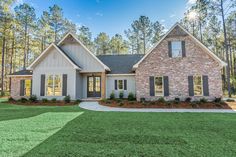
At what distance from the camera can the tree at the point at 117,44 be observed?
33.0m

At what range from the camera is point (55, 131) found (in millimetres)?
5145

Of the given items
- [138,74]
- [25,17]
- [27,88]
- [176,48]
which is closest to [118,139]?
[138,74]

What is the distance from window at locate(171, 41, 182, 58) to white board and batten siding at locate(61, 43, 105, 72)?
6.45 meters

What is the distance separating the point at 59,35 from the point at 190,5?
2310cm

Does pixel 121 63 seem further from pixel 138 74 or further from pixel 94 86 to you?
pixel 138 74

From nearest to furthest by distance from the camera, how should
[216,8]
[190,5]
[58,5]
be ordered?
[216,8] < [190,5] < [58,5]

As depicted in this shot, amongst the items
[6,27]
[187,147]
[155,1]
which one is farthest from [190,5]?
[6,27]

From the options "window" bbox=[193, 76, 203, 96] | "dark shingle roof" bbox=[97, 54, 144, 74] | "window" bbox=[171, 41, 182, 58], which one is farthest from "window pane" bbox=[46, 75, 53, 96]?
"window" bbox=[193, 76, 203, 96]

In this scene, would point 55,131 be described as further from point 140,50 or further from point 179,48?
point 140,50

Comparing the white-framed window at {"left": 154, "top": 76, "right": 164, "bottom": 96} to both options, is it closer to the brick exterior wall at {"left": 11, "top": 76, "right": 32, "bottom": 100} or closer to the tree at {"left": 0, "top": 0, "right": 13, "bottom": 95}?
the brick exterior wall at {"left": 11, "top": 76, "right": 32, "bottom": 100}

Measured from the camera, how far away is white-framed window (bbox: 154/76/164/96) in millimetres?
12562

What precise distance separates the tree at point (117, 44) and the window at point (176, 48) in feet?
68.5

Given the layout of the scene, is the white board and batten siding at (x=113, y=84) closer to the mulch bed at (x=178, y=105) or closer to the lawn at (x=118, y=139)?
the mulch bed at (x=178, y=105)

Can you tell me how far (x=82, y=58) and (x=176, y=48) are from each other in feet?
28.5
